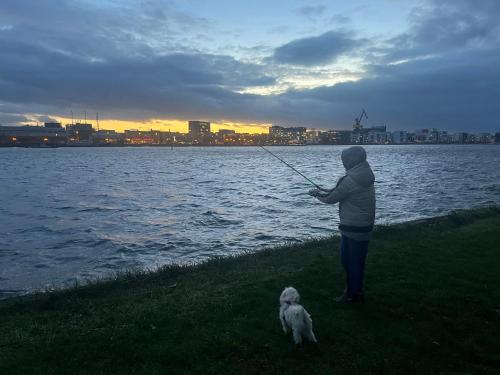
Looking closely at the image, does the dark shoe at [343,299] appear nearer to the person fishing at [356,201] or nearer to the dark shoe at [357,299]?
the dark shoe at [357,299]

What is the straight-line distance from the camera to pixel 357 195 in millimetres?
7270

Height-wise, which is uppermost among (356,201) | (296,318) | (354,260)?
(356,201)

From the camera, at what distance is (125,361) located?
5918mm

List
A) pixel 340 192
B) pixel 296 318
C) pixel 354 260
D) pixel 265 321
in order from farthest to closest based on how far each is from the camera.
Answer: pixel 354 260
pixel 340 192
pixel 265 321
pixel 296 318

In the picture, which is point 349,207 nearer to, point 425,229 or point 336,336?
point 336,336

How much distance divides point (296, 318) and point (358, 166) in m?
2.90

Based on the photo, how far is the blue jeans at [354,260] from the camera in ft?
24.4

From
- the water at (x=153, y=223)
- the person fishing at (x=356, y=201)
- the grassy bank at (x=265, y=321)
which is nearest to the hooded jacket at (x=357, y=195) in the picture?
the person fishing at (x=356, y=201)

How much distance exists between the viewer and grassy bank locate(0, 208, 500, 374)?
5.84 meters

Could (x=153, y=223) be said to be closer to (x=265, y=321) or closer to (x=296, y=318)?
(x=265, y=321)

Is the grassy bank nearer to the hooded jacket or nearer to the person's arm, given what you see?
the hooded jacket

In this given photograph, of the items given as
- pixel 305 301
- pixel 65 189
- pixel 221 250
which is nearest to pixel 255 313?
pixel 305 301

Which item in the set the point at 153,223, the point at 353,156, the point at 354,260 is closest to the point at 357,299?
the point at 354,260

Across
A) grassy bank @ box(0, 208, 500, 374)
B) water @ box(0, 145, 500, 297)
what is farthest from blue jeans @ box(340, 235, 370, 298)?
water @ box(0, 145, 500, 297)
